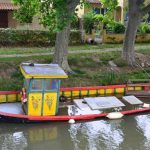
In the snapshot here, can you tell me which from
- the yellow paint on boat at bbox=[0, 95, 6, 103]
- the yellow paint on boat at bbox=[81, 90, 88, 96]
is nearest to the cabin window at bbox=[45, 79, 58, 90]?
the yellow paint on boat at bbox=[0, 95, 6, 103]

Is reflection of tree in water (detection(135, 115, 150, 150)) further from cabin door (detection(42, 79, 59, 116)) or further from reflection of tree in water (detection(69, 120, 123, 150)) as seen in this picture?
cabin door (detection(42, 79, 59, 116))

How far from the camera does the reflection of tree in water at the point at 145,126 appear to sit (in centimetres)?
1569

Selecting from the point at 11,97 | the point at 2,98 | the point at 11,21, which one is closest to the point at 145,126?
the point at 11,97

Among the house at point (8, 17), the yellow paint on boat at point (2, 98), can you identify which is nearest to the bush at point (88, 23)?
the house at point (8, 17)

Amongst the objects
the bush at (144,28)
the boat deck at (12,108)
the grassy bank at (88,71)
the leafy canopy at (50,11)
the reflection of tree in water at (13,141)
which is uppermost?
the leafy canopy at (50,11)

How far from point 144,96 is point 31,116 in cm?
640

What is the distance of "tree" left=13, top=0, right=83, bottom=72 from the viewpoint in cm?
1894

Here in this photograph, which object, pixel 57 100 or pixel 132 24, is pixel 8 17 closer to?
pixel 132 24

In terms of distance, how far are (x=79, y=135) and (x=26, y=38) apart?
12.7 meters

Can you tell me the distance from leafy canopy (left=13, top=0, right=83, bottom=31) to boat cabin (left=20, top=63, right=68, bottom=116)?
2.83 meters

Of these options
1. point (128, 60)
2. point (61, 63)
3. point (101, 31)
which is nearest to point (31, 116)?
point (61, 63)

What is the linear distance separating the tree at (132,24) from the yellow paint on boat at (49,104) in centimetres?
835

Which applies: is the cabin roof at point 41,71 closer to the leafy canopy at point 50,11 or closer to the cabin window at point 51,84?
the cabin window at point 51,84

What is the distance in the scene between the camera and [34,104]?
661 inches
